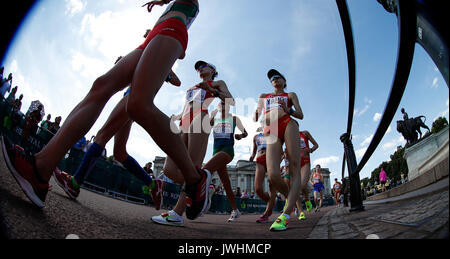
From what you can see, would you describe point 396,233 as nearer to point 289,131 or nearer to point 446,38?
point 446,38

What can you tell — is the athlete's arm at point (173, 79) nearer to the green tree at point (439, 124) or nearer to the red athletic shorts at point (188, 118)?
the red athletic shorts at point (188, 118)

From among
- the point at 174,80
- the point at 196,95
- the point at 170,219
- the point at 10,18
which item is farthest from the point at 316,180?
the point at 10,18

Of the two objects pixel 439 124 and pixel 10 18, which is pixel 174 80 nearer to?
pixel 10 18

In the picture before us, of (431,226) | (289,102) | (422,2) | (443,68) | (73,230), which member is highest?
(289,102)

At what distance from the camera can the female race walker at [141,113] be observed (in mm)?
1177

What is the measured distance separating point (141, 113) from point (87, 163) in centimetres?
114

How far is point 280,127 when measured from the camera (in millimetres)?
2695

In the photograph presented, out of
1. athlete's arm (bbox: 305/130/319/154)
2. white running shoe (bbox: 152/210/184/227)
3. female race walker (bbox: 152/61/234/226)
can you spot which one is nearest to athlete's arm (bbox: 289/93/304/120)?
female race walker (bbox: 152/61/234/226)

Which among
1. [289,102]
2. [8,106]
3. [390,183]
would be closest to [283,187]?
[289,102]

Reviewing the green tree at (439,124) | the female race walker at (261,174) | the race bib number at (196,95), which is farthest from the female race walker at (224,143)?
the green tree at (439,124)

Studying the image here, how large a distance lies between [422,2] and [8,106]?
5.64 feet

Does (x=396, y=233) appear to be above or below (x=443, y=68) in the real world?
below

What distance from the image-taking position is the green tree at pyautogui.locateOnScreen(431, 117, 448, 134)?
0.55 m

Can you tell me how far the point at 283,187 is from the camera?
2867 mm
